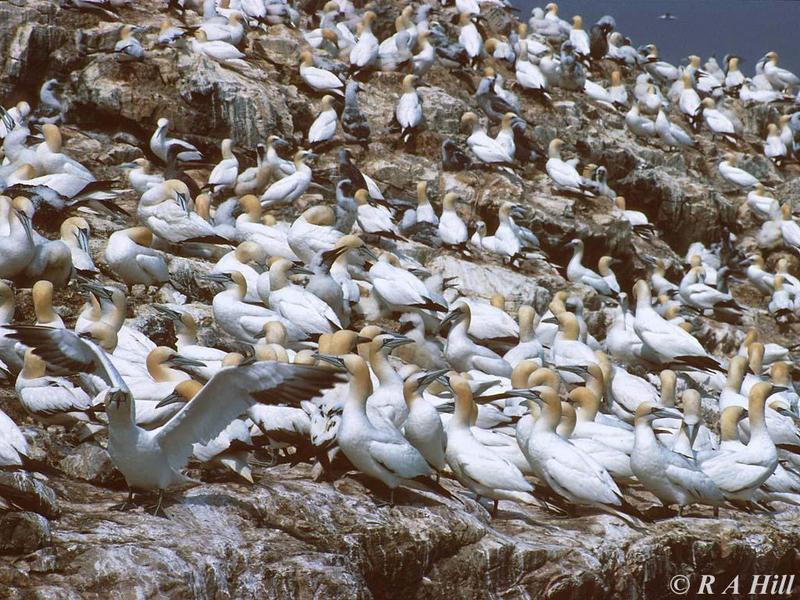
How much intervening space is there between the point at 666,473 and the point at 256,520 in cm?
312

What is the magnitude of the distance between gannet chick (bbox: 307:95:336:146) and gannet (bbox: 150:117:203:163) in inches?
83.1

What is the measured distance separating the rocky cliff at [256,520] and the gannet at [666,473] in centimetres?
19

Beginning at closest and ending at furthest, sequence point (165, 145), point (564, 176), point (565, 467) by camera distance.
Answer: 1. point (565, 467)
2. point (165, 145)
3. point (564, 176)

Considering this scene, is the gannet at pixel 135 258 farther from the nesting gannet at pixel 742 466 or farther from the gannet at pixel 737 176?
the gannet at pixel 737 176

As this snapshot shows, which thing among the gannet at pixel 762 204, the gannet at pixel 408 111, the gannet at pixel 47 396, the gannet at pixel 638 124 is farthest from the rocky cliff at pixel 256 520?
the gannet at pixel 638 124

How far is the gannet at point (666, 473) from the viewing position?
8148 mm

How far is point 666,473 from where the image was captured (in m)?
8.15

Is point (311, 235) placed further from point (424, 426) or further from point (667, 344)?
point (424, 426)

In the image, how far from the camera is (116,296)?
29.8 feet

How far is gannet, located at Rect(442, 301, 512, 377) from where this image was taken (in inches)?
437

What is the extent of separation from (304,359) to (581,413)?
2.52m

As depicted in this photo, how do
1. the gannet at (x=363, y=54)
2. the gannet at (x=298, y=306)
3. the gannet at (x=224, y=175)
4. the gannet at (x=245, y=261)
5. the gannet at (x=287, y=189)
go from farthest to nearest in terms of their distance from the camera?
the gannet at (x=363, y=54), the gannet at (x=224, y=175), the gannet at (x=287, y=189), the gannet at (x=245, y=261), the gannet at (x=298, y=306)

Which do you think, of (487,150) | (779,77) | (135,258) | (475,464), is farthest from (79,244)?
(779,77)

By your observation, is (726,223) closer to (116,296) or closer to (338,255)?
(338,255)
